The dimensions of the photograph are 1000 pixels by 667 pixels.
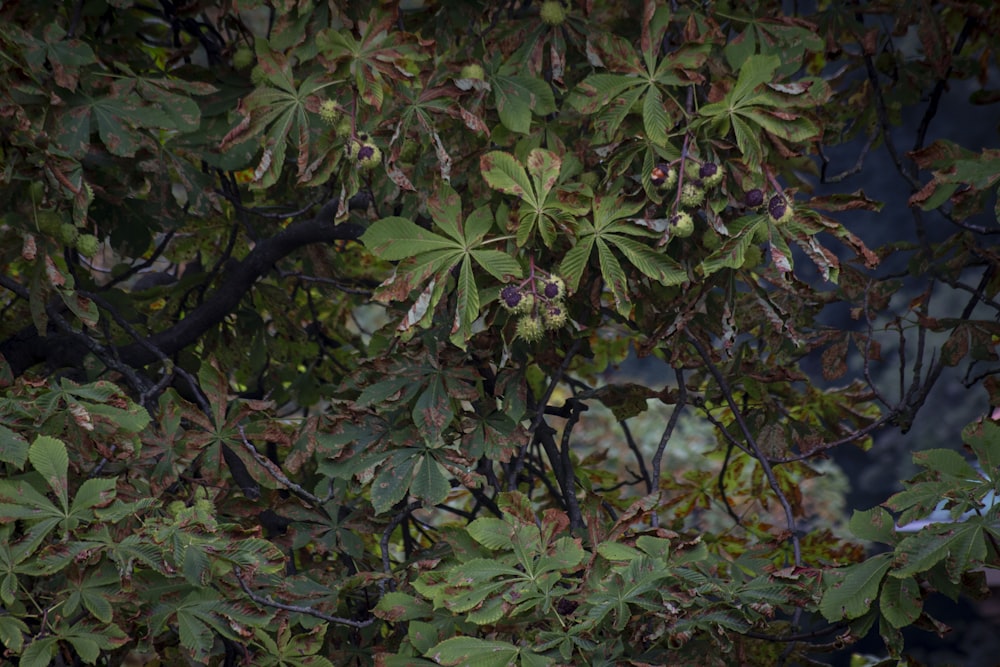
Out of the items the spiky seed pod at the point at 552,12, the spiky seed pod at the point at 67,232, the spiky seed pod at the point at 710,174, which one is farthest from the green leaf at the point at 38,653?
the spiky seed pod at the point at 552,12

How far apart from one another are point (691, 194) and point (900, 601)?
83cm

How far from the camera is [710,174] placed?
209cm

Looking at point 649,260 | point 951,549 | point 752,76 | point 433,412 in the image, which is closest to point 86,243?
point 433,412

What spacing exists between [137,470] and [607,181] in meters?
1.18

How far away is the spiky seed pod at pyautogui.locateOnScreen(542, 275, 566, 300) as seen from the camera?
2.10 m

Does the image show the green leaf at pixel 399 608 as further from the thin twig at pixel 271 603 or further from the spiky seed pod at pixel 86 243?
the spiky seed pod at pixel 86 243

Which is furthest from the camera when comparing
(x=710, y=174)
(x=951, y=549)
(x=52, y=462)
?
(x=710, y=174)

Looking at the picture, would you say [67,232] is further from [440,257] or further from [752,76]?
[752,76]

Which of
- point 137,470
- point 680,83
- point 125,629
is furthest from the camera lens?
point 137,470

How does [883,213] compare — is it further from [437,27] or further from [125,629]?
[125,629]

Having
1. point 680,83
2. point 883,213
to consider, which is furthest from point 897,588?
point 883,213

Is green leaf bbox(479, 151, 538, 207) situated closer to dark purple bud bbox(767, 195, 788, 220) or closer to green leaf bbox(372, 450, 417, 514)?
dark purple bud bbox(767, 195, 788, 220)

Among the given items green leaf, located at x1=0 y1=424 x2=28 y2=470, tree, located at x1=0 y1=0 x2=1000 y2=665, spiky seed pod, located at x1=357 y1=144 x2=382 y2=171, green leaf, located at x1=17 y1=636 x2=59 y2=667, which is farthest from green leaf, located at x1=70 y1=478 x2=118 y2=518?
spiky seed pod, located at x1=357 y1=144 x2=382 y2=171

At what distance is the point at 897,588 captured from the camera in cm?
196
